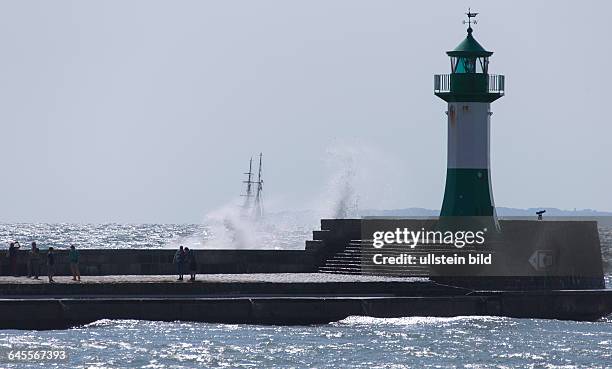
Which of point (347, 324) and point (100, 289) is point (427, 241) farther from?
point (100, 289)

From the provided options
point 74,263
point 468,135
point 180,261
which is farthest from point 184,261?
point 468,135

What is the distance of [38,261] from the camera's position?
3903cm

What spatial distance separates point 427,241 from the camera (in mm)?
42406

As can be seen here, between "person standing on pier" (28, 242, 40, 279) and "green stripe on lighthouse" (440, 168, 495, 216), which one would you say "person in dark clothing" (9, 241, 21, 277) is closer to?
"person standing on pier" (28, 242, 40, 279)

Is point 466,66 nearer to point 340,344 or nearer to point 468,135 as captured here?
point 468,135

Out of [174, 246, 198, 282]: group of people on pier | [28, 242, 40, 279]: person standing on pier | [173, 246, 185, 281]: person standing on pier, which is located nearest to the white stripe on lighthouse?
[174, 246, 198, 282]: group of people on pier

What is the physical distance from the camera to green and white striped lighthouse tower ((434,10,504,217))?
4394cm

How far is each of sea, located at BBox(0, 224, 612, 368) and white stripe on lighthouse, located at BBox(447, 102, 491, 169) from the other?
Result: 6.91 meters

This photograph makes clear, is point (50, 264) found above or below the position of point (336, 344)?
above

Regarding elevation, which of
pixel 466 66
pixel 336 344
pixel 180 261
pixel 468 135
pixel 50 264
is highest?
pixel 466 66

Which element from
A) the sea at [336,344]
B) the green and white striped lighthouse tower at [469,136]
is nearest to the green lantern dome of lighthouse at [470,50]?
the green and white striped lighthouse tower at [469,136]

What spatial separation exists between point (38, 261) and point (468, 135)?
1230 cm

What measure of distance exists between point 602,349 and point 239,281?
29.1ft

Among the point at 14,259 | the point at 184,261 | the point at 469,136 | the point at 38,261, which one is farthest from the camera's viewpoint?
the point at 469,136
